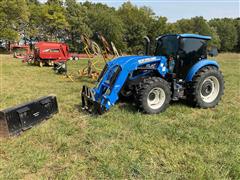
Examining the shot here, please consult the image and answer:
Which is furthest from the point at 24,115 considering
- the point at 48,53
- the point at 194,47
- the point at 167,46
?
the point at 48,53

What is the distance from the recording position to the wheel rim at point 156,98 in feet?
17.4

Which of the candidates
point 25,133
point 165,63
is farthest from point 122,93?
point 25,133

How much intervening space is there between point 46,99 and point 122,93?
1722 mm

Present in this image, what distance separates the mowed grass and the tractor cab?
0.96 meters

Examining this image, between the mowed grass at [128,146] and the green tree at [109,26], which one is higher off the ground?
the green tree at [109,26]

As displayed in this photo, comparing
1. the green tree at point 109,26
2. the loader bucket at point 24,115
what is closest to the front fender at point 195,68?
the loader bucket at point 24,115

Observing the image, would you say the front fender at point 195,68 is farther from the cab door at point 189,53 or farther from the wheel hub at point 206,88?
the wheel hub at point 206,88

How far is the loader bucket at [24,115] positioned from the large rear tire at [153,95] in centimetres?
186

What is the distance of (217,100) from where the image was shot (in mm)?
6125

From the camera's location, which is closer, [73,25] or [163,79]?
[163,79]

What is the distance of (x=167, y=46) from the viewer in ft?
20.2

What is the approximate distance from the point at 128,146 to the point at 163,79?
213cm

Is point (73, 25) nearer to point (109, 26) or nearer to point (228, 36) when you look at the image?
point (109, 26)

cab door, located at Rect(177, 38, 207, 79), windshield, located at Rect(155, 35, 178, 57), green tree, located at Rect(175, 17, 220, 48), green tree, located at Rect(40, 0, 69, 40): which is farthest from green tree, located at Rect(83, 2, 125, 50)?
cab door, located at Rect(177, 38, 207, 79)
